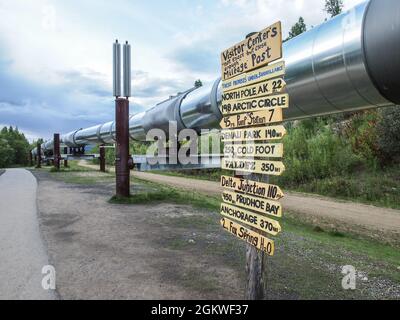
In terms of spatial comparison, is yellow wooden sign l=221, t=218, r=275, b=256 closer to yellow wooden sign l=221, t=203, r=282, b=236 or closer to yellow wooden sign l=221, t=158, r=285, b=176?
yellow wooden sign l=221, t=203, r=282, b=236

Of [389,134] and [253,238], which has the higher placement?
[389,134]

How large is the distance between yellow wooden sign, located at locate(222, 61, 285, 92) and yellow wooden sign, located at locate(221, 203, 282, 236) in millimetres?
1226

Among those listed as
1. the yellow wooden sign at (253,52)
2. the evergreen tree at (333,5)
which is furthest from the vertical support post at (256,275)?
the evergreen tree at (333,5)

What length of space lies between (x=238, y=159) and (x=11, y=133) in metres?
101

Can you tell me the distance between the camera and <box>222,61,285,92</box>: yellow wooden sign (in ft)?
10.6

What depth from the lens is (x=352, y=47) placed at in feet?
11.5

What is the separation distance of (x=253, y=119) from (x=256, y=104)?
0.46ft

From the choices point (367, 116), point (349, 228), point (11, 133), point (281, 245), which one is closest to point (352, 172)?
point (367, 116)

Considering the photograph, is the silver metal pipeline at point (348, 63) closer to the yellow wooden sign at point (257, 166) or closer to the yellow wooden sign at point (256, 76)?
the yellow wooden sign at point (256, 76)

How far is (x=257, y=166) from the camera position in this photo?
347 centimetres

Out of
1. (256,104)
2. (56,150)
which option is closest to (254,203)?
(256,104)

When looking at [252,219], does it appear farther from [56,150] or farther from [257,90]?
[56,150]

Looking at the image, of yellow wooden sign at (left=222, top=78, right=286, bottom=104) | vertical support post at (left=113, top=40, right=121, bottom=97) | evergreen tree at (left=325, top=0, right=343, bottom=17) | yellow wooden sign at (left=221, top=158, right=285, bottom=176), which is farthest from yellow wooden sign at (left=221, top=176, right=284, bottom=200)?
evergreen tree at (left=325, top=0, right=343, bottom=17)

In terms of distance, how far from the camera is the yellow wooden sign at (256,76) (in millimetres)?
3219
